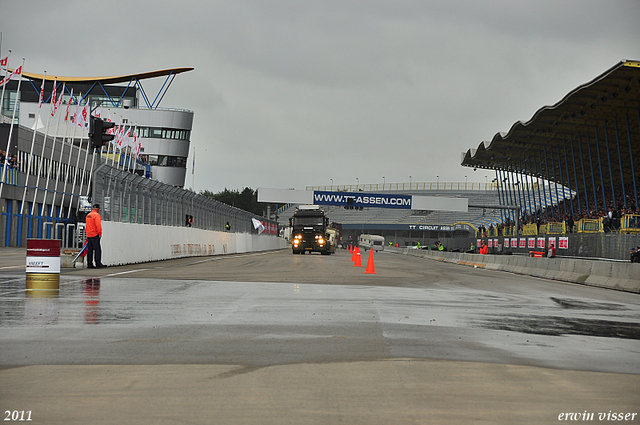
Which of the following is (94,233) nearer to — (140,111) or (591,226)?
(591,226)

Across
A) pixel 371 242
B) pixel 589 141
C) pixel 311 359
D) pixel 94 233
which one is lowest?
pixel 311 359

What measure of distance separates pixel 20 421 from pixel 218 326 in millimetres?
4487

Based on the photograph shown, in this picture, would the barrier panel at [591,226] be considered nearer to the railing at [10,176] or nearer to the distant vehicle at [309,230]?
the distant vehicle at [309,230]

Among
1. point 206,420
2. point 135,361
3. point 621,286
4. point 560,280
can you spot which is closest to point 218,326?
point 135,361

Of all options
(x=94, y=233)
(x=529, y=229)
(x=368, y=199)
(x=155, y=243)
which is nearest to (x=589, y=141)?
(x=529, y=229)

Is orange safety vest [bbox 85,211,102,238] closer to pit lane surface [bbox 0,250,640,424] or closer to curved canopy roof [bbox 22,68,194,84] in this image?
pit lane surface [bbox 0,250,640,424]

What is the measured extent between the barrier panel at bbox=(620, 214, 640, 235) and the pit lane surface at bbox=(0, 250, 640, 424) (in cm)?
2425

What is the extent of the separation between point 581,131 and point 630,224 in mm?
23994

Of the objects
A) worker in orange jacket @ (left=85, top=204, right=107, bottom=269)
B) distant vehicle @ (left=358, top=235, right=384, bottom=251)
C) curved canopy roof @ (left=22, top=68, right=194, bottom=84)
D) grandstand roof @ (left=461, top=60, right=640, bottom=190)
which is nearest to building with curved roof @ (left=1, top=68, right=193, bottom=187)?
curved canopy roof @ (left=22, top=68, right=194, bottom=84)

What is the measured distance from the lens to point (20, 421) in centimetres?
446

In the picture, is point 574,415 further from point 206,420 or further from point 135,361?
point 135,361

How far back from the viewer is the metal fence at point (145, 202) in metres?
23.6

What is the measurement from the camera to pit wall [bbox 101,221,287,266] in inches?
940

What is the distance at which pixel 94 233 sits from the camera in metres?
20.0
